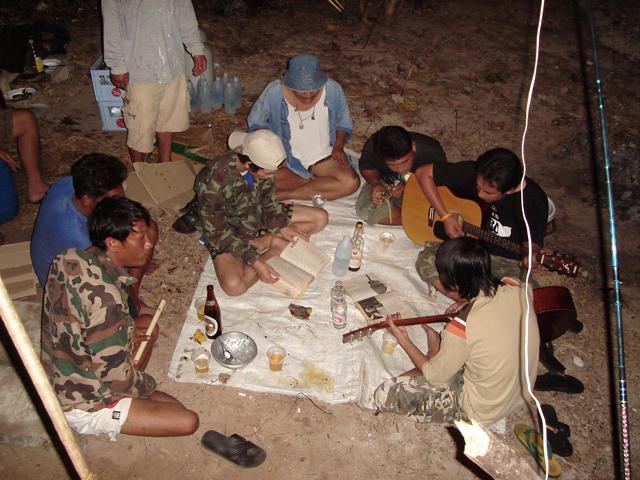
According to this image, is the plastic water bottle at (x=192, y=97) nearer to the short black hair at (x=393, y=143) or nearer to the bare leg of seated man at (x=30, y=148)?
the bare leg of seated man at (x=30, y=148)

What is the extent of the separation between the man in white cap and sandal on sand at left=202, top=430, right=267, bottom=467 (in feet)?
4.18

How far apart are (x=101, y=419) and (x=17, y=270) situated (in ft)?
6.35

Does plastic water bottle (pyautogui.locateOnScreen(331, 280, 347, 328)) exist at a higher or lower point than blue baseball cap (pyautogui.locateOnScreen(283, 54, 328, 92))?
lower

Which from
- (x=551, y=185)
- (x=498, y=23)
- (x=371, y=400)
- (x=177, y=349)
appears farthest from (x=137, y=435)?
(x=498, y=23)

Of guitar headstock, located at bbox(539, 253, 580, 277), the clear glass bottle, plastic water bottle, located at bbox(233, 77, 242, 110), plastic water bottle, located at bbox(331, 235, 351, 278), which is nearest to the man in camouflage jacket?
plastic water bottle, located at bbox(331, 235, 351, 278)

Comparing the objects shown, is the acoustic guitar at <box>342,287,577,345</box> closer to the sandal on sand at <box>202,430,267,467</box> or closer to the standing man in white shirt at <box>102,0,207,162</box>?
the sandal on sand at <box>202,430,267,467</box>

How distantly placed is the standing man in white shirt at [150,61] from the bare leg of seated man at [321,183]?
1.33 m

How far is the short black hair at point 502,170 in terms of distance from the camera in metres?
4.14

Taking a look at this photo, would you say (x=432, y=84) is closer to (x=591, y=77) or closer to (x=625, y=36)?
(x=591, y=77)

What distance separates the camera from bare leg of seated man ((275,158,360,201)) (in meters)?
5.43

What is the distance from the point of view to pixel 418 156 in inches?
204

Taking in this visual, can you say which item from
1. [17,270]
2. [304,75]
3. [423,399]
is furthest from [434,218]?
[17,270]

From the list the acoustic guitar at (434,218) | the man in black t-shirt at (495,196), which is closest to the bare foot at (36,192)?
the acoustic guitar at (434,218)

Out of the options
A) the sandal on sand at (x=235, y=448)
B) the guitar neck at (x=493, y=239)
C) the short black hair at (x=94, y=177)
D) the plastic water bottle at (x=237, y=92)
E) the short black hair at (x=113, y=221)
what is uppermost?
the short black hair at (x=113, y=221)
